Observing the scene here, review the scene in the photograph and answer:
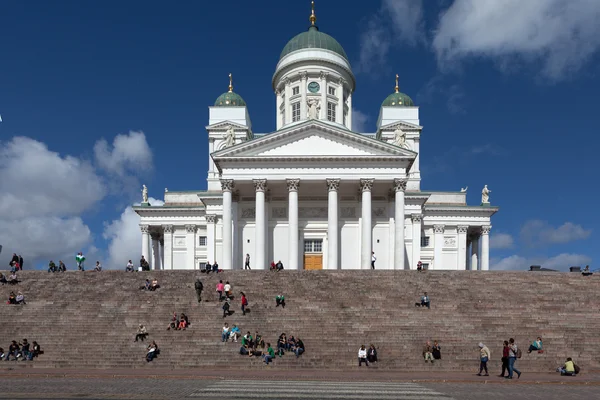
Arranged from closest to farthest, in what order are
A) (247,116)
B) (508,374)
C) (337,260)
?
1. (508,374)
2. (337,260)
3. (247,116)

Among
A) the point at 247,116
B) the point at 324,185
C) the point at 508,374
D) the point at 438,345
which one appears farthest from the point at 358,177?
the point at 247,116

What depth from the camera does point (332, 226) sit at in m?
39.2

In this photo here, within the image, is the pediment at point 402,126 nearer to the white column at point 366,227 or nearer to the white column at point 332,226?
the white column at point 366,227

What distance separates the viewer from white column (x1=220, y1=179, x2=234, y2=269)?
3922 cm

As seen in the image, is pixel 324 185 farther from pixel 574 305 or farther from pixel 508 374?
pixel 508 374

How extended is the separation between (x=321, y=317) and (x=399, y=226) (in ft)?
54.1

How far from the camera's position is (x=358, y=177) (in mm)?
40156

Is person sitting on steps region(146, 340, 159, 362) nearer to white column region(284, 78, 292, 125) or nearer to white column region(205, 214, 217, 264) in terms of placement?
white column region(205, 214, 217, 264)

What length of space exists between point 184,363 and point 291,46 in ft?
152

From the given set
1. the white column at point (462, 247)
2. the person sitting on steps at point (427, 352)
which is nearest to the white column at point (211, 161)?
the white column at point (462, 247)

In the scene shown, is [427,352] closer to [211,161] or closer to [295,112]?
[295,112]

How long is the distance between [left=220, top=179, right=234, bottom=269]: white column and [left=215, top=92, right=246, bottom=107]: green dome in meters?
27.2

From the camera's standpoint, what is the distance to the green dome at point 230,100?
65.2 meters

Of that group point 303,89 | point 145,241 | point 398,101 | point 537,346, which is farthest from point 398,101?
point 537,346
